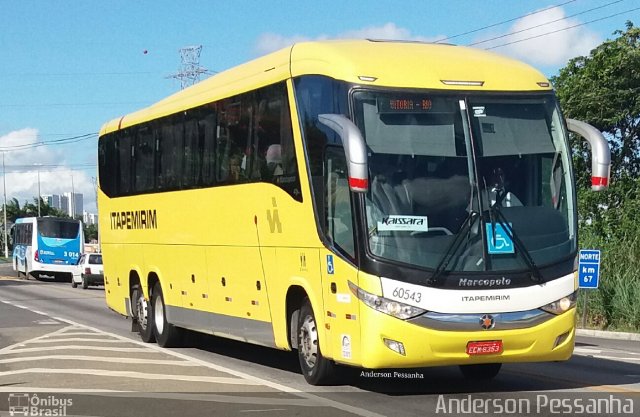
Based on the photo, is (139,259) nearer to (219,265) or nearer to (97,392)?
(219,265)

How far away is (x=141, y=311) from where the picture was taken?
A: 18734 millimetres

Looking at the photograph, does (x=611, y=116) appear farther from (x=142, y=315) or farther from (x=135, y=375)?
(x=135, y=375)

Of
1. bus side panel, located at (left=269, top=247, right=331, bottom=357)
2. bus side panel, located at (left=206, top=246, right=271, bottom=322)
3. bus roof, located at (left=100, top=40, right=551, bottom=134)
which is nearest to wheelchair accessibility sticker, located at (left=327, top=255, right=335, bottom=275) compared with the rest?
bus side panel, located at (left=269, top=247, right=331, bottom=357)

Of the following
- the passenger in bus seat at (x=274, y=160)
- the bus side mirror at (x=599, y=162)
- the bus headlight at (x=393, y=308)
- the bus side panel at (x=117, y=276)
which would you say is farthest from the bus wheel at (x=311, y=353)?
the bus side panel at (x=117, y=276)

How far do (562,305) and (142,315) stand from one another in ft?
31.3

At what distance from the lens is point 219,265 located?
1492 centimetres

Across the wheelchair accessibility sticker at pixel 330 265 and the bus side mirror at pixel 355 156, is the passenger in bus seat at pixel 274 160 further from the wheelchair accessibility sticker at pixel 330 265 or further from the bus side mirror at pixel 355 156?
the bus side mirror at pixel 355 156

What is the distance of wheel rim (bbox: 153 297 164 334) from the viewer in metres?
17.7

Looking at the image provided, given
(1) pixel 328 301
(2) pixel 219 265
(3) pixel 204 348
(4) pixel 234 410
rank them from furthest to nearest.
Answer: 1. (3) pixel 204 348
2. (2) pixel 219 265
3. (1) pixel 328 301
4. (4) pixel 234 410

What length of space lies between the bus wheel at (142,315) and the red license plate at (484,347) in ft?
28.8

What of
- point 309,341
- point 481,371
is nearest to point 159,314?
point 309,341

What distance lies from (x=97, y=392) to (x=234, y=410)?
2.15m

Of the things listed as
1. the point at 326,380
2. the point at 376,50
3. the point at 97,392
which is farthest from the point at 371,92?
the point at 97,392

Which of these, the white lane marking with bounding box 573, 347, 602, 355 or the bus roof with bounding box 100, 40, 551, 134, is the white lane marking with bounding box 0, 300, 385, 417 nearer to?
the bus roof with bounding box 100, 40, 551, 134
